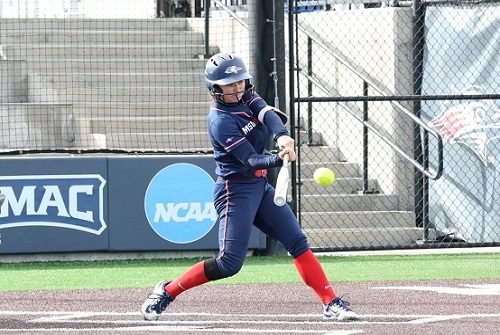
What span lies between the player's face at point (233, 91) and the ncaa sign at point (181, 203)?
4575 mm

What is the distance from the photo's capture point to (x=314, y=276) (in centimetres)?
800

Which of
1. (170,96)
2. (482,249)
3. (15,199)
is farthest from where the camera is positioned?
(170,96)

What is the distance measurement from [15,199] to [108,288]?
2318 mm

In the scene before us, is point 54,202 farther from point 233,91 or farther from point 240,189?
point 233,91

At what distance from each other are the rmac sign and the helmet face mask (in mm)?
4564

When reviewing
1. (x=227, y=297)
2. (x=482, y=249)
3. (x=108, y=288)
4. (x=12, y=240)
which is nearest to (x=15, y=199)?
(x=12, y=240)

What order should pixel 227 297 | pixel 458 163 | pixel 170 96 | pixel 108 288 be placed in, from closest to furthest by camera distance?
pixel 227 297 < pixel 108 288 < pixel 458 163 < pixel 170 96

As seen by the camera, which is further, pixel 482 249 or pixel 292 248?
pixel 482 249

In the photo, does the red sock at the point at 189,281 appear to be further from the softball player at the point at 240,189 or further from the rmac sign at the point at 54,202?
the rmac sign at the point at 54,202

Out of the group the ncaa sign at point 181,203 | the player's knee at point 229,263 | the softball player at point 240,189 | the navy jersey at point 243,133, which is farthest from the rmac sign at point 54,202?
the player's knee at point 229,263

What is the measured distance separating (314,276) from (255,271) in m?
3.37

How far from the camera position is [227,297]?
9336 mm

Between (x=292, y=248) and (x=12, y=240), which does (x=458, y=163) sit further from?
(x=292, y=248)

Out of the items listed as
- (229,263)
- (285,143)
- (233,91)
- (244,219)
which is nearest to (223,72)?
(233,91)
